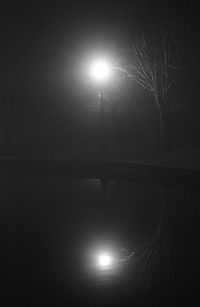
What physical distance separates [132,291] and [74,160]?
70.7 ft

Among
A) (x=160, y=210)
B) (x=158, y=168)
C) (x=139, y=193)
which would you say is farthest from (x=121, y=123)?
(x=160, y=210)

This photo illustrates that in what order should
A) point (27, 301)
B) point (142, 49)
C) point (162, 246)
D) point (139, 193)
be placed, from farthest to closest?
1. point (142, 49)
2. point (139, 193)
3. point (162, 246)
4. point (27, 301)

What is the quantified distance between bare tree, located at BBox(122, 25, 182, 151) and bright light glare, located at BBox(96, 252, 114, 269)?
74.5 ft

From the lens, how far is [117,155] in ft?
96.1

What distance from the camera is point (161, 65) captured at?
29.9m

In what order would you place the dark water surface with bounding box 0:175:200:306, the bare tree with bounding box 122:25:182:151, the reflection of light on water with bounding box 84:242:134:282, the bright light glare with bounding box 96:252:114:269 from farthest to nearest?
the bare tree with bounding box 122:25:182:151 < the bright light glare with bounding box 96:252:114:269 < the reflection of light on water with bounding box 84:242:134:282 < the dark water surface with bounding box 0:175:200:306

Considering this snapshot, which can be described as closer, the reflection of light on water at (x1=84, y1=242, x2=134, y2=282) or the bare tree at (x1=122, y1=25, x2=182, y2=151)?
the reflection of light on water at (x1=84, y1=242, x2=134, y2=282)

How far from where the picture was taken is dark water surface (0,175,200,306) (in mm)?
5824

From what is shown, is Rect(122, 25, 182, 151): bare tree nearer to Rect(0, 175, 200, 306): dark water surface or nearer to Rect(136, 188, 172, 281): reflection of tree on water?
Rect(0, 175, 200, 306): dark water surface

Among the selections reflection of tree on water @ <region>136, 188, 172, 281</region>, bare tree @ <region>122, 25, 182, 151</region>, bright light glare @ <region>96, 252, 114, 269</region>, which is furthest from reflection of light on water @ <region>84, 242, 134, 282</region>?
bare tree @ <region>122, 25, 182, 151</region>

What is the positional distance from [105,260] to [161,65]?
23.9m

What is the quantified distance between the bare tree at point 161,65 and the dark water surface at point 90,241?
1487 cm

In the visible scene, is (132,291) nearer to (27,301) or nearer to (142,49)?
(27,301)

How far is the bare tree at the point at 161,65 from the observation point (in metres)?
29.7
